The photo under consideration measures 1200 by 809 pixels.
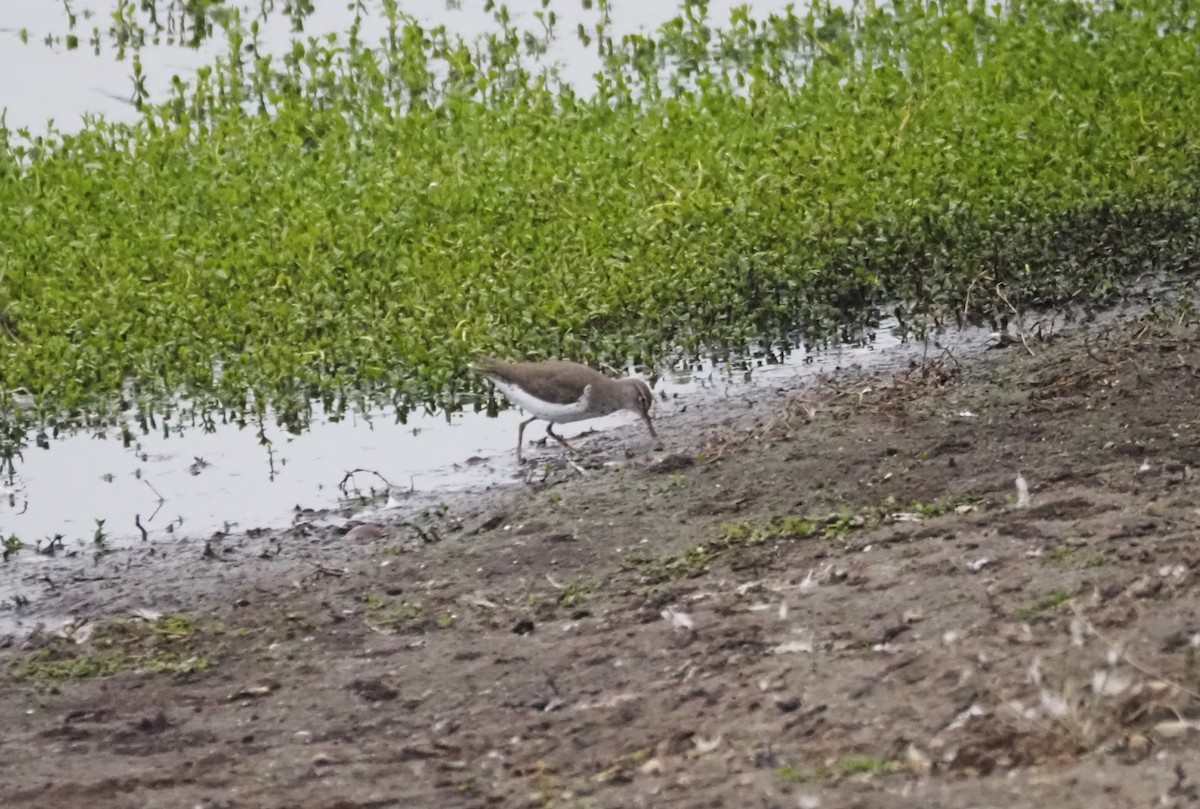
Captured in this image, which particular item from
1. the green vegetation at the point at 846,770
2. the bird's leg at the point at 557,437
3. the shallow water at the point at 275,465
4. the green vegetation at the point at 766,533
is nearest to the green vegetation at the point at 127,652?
the shallow water at the point at 275,465

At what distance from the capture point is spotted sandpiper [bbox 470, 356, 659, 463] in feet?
30.4

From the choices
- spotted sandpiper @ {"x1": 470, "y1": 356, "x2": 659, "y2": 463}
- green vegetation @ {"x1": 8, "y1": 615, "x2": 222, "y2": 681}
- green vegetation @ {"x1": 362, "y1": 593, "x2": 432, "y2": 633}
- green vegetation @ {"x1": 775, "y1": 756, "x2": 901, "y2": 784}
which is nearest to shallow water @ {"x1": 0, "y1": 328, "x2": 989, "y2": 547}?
spotted sandpiper @ {"x1": 470, "y1": 356, "x2": 659, "y2": 463}

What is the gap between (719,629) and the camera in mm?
6273

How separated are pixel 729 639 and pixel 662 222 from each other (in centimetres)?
613

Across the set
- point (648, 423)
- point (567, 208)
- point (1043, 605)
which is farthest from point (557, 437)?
point (1043, 605)

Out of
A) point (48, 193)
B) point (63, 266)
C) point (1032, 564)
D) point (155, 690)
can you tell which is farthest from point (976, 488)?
point (48, 193)

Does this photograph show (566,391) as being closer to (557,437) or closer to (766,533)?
(557,437)

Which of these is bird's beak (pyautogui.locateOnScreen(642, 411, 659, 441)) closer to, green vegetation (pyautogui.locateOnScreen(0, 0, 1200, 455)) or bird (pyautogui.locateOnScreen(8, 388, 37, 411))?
green vegetation (pyautogui.locateOnScreen(0, 0, 1200, 455))

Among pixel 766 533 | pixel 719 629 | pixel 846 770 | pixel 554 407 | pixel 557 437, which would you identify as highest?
pixel 554 407

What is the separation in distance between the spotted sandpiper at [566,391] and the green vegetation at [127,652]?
236cm

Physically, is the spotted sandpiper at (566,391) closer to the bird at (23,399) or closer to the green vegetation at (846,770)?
the bird at (23,399)

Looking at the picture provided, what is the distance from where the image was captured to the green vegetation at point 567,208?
10.8 meters

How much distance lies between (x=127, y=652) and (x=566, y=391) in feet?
9.21

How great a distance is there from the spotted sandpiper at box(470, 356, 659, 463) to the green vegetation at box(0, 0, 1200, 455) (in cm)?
97
